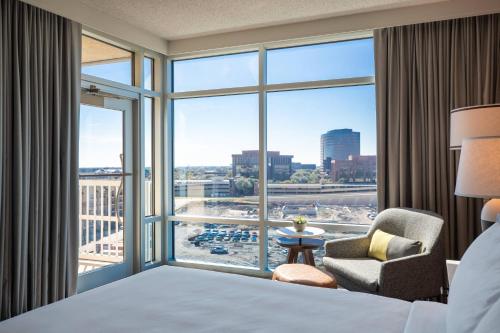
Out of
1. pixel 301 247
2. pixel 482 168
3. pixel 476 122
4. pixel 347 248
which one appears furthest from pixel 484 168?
pixel 301 247

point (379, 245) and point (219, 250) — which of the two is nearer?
point (379, 245)

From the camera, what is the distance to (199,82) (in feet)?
14.8

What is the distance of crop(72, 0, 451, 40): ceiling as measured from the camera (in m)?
3.38

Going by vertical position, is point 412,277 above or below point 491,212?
below

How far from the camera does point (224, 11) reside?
11.7 ft

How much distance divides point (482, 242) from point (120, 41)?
364 cm

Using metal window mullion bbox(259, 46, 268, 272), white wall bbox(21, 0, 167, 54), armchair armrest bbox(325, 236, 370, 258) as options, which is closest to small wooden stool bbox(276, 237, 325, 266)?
armchair armrest bbox(325, 236, 370, 258)

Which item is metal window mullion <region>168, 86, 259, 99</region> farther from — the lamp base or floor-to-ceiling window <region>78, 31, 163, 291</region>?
the lamp base

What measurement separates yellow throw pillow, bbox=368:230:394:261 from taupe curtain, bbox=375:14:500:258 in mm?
384

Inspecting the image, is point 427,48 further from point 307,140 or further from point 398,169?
point 307,140

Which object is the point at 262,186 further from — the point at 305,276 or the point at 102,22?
the point at 102,22

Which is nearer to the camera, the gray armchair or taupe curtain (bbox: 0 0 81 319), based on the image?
the gray armchair

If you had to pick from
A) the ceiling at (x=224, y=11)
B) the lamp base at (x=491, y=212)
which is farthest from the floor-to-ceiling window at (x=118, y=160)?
the lamp base at (x=491, y=212)

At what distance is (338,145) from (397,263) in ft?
4.94
